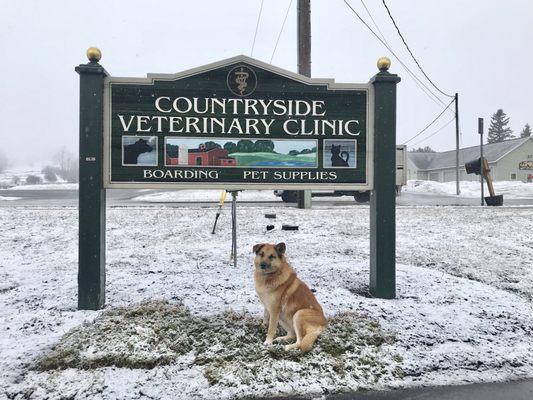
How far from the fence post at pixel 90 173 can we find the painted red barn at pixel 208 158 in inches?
34.6

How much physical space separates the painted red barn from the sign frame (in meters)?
0.16

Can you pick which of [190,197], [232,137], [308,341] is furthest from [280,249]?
[190,197]

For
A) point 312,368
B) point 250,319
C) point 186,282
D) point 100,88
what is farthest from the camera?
point 186,282

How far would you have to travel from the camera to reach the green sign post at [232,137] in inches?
182

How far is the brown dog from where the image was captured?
371 cm

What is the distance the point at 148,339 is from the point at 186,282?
5.53ft

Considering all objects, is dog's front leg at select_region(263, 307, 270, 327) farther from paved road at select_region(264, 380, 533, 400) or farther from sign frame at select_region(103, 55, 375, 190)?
sign frame at select_region(103, 55, 375, 190)

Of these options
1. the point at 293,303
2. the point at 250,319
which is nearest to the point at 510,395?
the point at 293,303

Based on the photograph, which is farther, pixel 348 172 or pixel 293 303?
pixel 348 172

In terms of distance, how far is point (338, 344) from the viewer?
376 cm

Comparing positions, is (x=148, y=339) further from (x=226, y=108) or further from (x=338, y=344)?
(x=226, y=108)

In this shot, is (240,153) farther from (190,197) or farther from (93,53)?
(190,197)

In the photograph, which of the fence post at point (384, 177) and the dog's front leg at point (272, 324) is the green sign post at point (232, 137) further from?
the dog's front leg at point (272, 324)

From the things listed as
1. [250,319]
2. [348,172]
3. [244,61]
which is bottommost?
[250,319]
